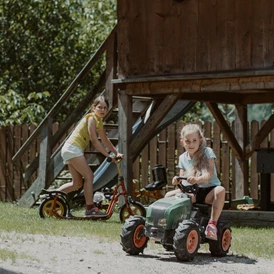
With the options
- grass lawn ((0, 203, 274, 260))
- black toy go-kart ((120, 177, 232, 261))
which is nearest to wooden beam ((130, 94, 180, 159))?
grass lawn ((0, 203, 274, 260))

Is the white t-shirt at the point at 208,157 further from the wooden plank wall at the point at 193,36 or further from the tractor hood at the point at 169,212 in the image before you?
the wooden plank wall at the point at 193,36

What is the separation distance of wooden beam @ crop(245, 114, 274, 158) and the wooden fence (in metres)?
0.32

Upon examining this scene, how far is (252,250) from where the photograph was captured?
10.2 metres

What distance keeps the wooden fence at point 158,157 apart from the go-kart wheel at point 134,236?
7852 millimetres

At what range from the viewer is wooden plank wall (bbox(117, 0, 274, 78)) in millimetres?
13188

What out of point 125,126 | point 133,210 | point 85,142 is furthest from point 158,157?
point 133,210

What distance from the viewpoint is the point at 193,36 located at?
13.9 m

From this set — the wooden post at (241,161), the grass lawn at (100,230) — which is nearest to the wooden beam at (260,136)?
the wooden post at (241,161)

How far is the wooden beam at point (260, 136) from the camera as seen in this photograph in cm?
1673

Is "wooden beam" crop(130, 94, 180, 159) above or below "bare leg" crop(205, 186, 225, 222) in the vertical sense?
above

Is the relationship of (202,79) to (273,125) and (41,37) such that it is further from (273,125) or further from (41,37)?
(41,37)

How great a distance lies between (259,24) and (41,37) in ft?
34.1

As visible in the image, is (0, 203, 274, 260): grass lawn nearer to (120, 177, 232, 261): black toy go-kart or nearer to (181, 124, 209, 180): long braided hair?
(120, 177, 232, 261): black toy go-kart

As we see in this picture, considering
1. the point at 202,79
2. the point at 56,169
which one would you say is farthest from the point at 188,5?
the point at 56,169
